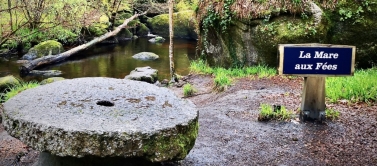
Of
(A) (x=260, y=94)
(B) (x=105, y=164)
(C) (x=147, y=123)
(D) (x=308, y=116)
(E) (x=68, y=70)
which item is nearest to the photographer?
(C) (x=147, y=123)

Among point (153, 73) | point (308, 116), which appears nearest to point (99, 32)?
point (153, 73)

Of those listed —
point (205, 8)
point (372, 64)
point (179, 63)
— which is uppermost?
point (205, 8)

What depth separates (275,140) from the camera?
4738 millimetres

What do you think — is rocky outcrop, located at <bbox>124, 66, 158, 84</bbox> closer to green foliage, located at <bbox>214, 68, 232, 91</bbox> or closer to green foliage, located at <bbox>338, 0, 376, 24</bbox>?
green foliage, located at <bbox>214, 68, 232, 91</bbox>

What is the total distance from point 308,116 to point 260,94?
2.00m

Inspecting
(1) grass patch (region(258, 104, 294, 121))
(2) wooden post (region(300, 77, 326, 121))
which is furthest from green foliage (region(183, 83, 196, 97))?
(2) wooden post (region(300, 77, 326, 121))

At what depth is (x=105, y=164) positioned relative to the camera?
348cm

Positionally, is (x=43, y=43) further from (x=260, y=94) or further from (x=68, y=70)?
(x=260, y=94)

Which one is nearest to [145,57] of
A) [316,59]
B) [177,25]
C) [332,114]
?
[177,25]

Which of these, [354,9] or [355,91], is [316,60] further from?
[354,9]

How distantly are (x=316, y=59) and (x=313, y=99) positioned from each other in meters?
0.61

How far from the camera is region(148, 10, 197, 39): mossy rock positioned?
24.2m

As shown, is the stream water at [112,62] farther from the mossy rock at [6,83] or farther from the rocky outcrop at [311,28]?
the rocky outcrop at [311,28]

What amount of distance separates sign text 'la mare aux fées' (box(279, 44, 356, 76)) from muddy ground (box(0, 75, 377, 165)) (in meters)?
0.80
